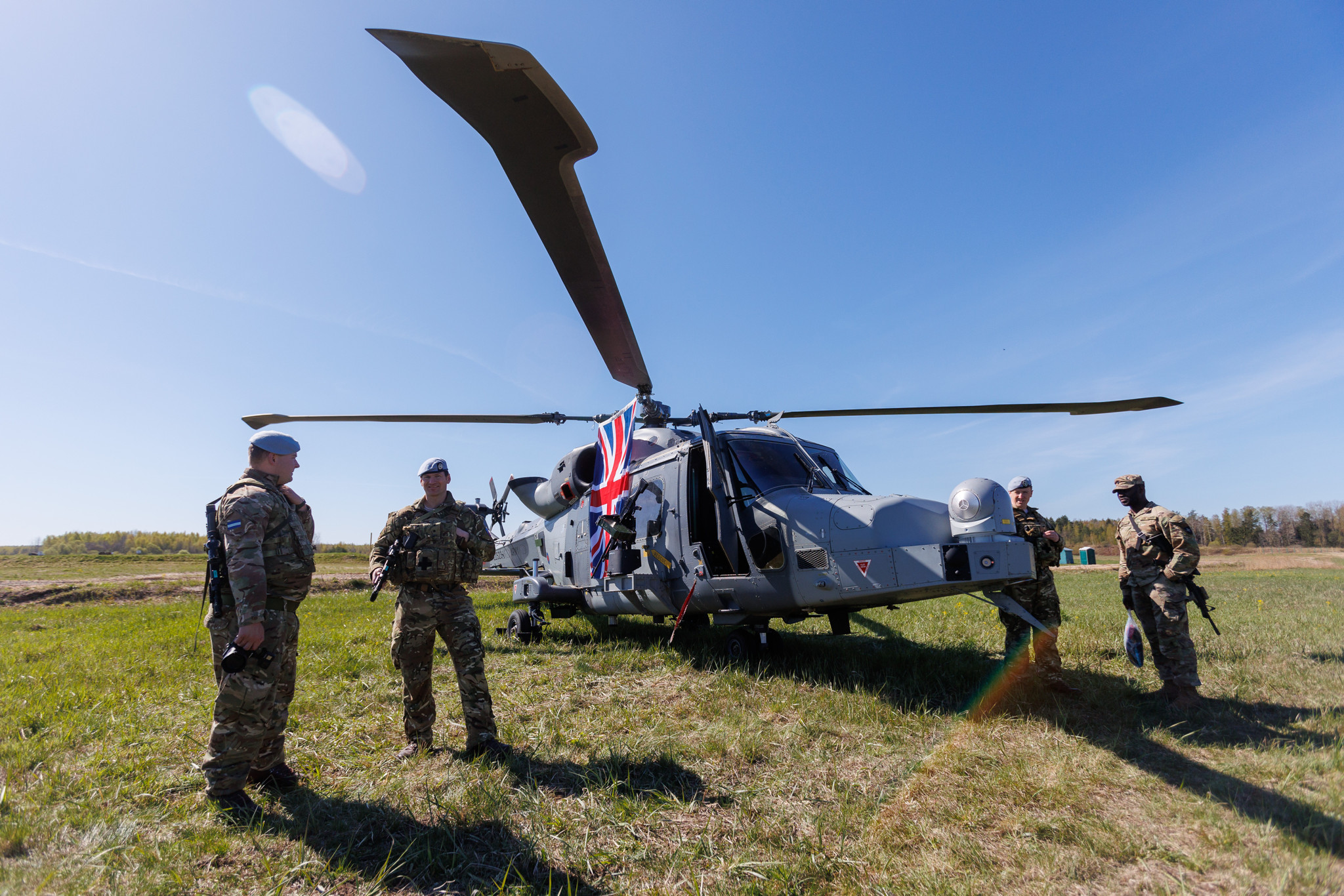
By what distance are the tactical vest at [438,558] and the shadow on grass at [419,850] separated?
51.3 inches

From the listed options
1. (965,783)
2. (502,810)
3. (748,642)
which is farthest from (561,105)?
(748,642)

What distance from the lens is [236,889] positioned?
2.52 meters

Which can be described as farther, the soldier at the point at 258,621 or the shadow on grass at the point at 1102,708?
the soldier at the point at 258,621

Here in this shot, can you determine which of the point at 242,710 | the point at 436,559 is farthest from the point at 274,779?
the point at 436,559

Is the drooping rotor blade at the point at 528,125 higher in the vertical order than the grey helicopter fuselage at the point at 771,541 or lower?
higher

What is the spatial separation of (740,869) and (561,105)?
3.69 m

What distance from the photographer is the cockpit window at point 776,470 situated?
5.77 meters

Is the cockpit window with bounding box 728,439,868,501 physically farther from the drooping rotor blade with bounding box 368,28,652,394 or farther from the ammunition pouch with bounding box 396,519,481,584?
A: the ammunition pouch with bounding box 396,519,481,584

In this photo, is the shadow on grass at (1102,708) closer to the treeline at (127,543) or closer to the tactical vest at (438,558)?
the tactical vest at (438,558)

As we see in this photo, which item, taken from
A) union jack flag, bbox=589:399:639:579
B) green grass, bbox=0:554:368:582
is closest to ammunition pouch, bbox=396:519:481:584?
union jack flag, bbox=589:399:639:579

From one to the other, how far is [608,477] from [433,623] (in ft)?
11.0

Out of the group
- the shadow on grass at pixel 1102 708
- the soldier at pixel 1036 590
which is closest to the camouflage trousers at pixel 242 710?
the shadow on grass at pixel 1102 708

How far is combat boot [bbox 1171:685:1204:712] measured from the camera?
4426 mm

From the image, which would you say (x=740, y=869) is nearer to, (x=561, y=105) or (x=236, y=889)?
(x=236, y=889)
